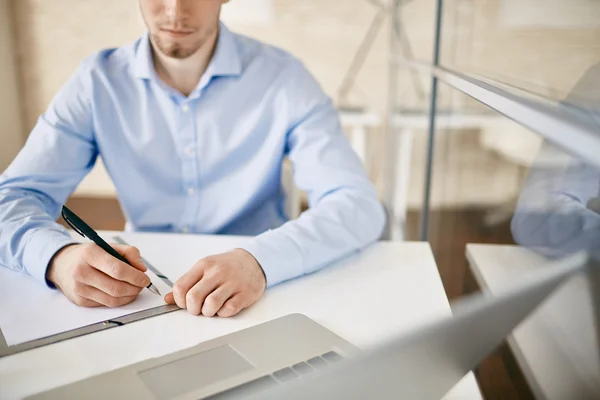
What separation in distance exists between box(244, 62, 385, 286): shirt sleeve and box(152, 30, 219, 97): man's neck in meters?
0.17

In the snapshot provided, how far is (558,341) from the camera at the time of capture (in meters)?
0.50

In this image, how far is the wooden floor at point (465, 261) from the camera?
0.55 meters

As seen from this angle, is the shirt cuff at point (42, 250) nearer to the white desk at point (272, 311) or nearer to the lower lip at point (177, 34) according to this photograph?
the white desk at point (272, 311)

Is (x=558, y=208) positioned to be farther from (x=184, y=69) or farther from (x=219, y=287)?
(x=184, y=69)

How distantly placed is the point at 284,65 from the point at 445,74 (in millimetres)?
323

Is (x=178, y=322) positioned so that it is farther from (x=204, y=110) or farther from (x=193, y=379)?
(x=204, y=110)

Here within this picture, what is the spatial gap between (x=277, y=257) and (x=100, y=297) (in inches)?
8.7

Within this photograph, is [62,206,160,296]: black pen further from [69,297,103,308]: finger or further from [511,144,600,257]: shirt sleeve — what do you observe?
[511,144,600,257]: shirt sleeve

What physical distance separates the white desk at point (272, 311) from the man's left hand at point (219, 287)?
0.01m

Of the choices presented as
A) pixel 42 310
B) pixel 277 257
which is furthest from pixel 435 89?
pixel 42 310

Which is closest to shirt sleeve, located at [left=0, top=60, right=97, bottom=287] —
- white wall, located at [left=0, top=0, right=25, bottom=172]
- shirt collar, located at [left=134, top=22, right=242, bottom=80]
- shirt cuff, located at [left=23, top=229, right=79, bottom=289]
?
shirt cuff, located at [left=23, top=229, right=79, bottom=289]

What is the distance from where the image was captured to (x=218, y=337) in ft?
1.84

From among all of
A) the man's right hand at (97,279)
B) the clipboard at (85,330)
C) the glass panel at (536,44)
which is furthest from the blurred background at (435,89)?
the clipboard at (85,330)

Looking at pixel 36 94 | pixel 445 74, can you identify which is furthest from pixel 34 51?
pixel 445 74
